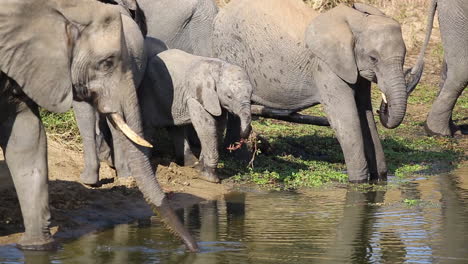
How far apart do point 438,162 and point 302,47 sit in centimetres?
205

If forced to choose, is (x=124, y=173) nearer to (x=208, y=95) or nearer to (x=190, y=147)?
(x=208, y=95)

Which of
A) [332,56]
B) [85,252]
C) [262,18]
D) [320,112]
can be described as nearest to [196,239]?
[85,252]

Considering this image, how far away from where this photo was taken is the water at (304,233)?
7195mm

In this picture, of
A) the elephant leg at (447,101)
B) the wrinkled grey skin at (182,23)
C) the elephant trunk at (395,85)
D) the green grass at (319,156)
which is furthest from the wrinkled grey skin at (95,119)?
the elephant leg at (447,101)

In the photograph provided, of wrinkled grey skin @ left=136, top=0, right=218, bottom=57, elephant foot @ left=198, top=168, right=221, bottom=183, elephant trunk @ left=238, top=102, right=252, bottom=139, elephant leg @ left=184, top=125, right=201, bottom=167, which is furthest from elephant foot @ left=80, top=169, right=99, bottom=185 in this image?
wrinkled grey skin @ left=136, top=0, right=218, bottom=57

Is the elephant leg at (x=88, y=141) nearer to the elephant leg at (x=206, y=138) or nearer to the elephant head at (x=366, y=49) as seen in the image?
the elephant leg at (x=206, y=138)

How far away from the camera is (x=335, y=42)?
10.3 metres

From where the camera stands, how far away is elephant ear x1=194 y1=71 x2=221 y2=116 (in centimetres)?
1005

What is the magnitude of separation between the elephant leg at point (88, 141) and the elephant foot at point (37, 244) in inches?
85.2

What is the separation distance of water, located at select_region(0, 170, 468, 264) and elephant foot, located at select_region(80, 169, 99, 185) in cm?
96

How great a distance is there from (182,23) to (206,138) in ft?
9.16

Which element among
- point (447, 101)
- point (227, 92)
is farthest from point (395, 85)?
point (447, 101)

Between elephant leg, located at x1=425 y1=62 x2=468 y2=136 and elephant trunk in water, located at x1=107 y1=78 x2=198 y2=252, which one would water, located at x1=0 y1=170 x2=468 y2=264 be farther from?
elephant leg, located at x1=425 y1=62 x2=468 y2=136

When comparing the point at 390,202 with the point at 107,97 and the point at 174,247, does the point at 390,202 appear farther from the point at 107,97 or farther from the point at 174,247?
the point at 107,97
